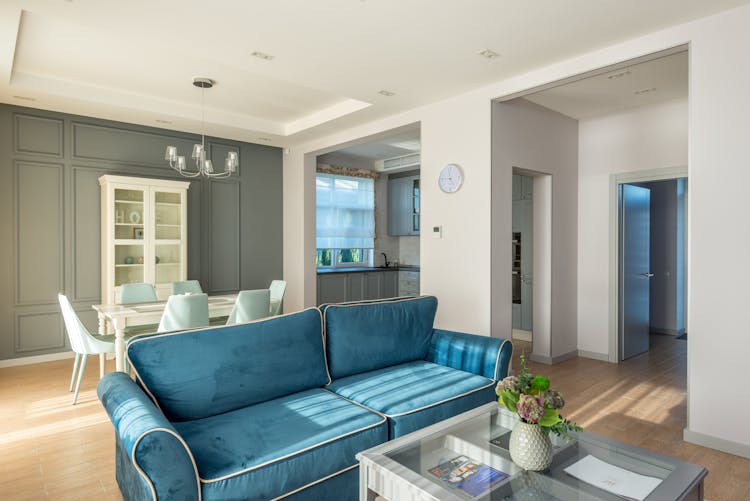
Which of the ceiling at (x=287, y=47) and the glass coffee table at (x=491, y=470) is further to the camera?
the ceiling at (x=287, y=47)

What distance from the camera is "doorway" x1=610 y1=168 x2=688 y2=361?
500cm

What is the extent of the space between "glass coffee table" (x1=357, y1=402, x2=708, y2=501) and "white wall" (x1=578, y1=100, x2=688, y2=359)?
349cm

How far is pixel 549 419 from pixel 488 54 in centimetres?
280

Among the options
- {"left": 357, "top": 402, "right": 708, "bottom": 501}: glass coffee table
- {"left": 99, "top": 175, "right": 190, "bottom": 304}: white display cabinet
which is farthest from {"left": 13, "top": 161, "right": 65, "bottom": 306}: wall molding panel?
{"left": 357, "top": 402, "right": 708, "bottom": 501}: glass coffee table

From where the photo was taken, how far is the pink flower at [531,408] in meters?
1.67

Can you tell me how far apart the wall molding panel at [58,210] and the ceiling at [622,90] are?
4377mm

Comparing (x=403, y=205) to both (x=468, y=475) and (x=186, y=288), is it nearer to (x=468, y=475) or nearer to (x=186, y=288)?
(x=186, y=288)

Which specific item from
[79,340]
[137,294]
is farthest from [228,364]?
[137,294]

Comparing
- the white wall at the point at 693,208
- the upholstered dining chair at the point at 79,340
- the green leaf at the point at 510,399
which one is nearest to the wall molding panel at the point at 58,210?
the upholstered dining chair at the point at 79,340

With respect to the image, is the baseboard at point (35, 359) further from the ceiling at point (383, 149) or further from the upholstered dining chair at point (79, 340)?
the ceiling at point (383, 149)

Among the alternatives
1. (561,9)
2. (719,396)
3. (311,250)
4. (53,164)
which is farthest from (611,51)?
(53,164)

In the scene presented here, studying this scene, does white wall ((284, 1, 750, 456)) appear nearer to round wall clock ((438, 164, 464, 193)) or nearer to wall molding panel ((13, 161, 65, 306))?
round wall clock ((438, 164, 464, 193))

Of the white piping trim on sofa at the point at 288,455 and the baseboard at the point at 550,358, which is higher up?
the white piping trim on sofa at the point at 288,455

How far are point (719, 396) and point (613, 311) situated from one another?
2.15 meters
